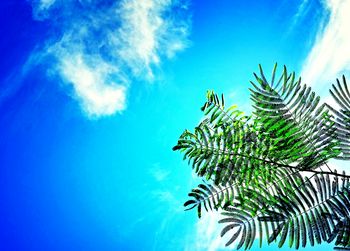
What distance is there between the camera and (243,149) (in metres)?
3.24

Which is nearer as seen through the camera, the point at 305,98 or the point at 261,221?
the point at 261,221

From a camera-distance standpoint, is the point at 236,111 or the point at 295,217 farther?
the point at 236,111

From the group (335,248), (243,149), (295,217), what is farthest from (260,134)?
(335,248)

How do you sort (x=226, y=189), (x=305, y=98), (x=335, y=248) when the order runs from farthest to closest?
1. (x=226, y=189)
2. (x=305, y=98)
3. (x=335, y=248)

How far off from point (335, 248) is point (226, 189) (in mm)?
1101

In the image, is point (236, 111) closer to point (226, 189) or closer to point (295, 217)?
point (226, 189)

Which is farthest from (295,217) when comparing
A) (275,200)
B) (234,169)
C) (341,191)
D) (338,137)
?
(338,137)

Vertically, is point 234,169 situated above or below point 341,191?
above

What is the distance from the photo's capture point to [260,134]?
10.8 feet

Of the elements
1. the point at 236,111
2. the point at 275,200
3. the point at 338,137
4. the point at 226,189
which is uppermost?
the point at 236,111

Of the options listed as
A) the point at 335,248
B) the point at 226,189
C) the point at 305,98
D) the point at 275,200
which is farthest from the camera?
the point at 226,189

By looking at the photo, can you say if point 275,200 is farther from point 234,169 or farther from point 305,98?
point 305,98

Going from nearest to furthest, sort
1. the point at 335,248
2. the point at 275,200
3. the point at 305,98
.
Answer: the point at 335,248 < the point at 275,200 < the point at 305,98

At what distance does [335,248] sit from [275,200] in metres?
0.60
